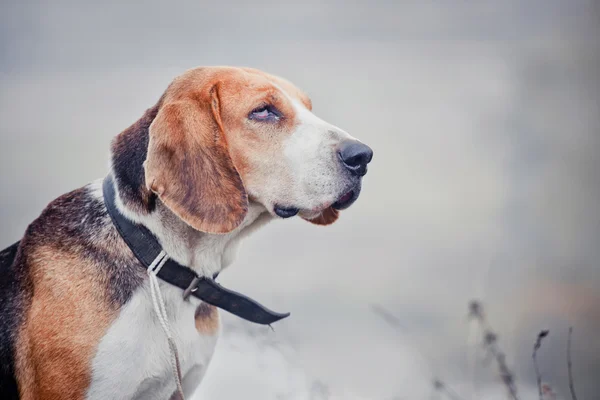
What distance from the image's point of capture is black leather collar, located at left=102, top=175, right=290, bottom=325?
8.57 ft

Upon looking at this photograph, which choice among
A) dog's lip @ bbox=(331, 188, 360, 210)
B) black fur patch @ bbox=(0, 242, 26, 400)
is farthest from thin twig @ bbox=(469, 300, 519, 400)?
black fur patch @ bbox=(0, 242, 26, 400)

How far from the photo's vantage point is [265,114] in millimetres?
2787

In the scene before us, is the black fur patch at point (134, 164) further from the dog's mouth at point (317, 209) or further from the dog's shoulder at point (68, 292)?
the dog's mouth at point (317, 209)

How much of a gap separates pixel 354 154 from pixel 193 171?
2.18 ft

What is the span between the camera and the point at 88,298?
2.50 m

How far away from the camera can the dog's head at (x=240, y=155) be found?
2.57 metres

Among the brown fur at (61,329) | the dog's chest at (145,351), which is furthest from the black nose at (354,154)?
the brown fur at (61,329)

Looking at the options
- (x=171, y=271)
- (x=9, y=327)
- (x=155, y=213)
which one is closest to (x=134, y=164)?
(x=155, y=213)

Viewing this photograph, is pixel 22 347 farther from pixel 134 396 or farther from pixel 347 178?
pixel 347 178

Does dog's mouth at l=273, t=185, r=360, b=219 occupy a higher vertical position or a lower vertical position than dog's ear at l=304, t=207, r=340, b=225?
higher

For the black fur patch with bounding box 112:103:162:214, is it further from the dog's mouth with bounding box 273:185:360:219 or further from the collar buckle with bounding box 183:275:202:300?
the dog's mouth with bounding box 273:185:360:219

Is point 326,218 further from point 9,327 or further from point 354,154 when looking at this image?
point 9,327

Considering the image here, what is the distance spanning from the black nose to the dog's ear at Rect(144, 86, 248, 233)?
45 cm

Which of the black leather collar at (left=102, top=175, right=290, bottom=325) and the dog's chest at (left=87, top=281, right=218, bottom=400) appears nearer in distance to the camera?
the dog's chest at (left=87, top=281, right=218, bottom=400)
